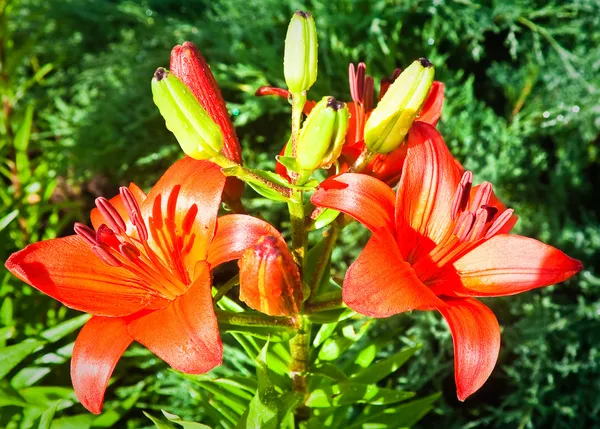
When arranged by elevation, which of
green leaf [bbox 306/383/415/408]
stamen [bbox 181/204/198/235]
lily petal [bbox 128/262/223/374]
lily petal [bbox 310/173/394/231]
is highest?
lily petal [bbox 310/173/394/231]

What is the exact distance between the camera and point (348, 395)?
3.42ft

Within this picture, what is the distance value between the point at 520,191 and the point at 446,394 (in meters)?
0.69

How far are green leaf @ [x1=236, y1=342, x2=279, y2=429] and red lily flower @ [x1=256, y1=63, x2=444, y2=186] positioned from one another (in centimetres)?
27

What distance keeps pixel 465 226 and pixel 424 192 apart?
0.08 metres

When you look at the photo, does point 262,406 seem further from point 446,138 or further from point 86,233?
point 446,138

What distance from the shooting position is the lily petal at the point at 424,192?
2.87ft

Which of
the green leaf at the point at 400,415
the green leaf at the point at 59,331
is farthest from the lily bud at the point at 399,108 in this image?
the green leaf at the point at 59,331

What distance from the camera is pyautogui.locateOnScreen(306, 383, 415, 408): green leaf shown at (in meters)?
1.03

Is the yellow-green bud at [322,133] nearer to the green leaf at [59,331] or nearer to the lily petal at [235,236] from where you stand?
the lily petal at [235,236]

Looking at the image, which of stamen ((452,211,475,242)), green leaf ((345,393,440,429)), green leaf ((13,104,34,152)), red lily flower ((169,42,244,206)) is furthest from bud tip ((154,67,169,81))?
green leaf ((13,104,34,152))

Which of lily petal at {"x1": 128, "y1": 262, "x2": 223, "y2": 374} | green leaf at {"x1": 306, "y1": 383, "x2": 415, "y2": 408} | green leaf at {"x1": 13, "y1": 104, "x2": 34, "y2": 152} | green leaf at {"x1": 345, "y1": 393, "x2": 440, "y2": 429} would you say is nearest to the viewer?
lily petal at {"x1": 128, "y1": 262, "x2": 223, "y2": 374}

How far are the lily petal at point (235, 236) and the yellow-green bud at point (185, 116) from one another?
95 millimetres

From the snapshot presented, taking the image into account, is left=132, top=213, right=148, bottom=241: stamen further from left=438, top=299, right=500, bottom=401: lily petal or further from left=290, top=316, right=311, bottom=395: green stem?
left=438, top=299, right=500, bottom=401: lily petal

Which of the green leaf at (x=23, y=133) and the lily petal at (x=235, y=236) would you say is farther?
the green leaf at (x=23, y=133)
